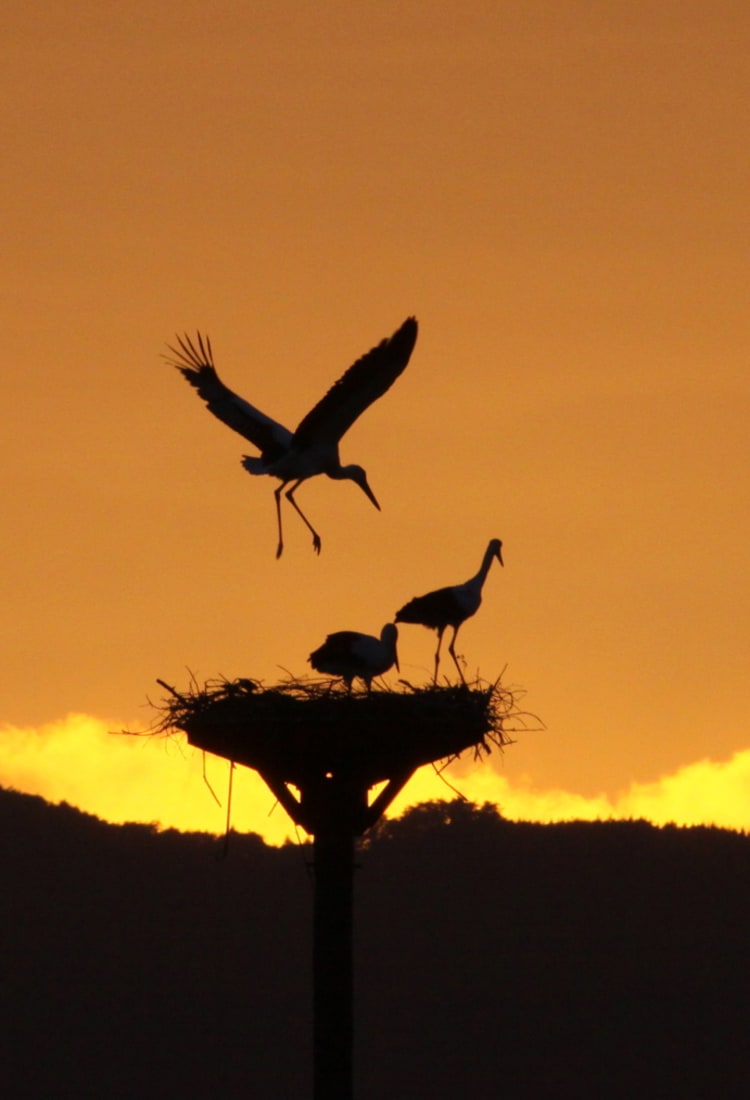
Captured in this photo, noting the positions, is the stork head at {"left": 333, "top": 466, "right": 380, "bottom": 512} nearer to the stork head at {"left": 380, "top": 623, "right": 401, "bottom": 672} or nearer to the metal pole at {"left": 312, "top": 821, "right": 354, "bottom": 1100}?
the stork head at {"left": 380, "top": 623, "right": 401, "bottom": 672}

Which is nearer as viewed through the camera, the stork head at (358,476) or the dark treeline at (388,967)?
the stork head at (358,476)

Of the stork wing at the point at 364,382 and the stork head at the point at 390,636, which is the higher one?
the stork wing at the point at 364,382

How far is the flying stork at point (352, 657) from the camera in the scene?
1702 cm

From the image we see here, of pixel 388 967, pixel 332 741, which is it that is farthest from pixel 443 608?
pixel 388 967

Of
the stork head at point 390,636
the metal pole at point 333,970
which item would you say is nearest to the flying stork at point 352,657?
the stork head at point 390,636

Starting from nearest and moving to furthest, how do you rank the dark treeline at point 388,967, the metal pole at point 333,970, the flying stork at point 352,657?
the metal pole at point 333,970 → the flying stork at point 352,657 → the dark treeline at point 388,967

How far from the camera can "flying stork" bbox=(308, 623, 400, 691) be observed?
17016mm

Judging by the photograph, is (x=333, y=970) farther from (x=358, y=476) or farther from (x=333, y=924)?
(x=358, y=476)

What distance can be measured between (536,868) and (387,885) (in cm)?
417

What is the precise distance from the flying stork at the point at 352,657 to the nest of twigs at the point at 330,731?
148 cm

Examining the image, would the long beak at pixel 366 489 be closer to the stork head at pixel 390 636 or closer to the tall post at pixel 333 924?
the stork head at pixel 390 636

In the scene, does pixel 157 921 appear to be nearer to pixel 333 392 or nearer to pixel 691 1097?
pixel 691 1097

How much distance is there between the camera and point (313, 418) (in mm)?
18484

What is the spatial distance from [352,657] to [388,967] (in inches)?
1953
